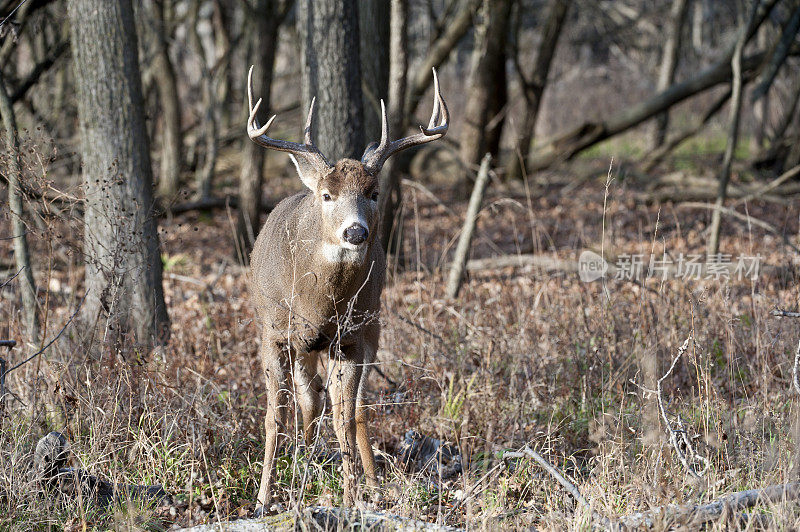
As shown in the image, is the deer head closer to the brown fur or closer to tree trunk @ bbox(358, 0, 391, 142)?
the brown fur

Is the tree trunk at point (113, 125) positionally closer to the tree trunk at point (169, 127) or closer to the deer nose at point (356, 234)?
the deer nose at point (356, 234)

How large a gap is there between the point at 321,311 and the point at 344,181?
75cm

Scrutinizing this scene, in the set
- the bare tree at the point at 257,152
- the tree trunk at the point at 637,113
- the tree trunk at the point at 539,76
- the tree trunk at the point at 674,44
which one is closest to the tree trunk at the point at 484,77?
the tree trunk at the point at 539,76

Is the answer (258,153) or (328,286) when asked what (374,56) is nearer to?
(258,153)

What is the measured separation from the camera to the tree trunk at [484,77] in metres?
11.1

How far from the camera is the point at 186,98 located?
1862cm

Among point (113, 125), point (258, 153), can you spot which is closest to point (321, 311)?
point (113, 125)

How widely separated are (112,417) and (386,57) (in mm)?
4812

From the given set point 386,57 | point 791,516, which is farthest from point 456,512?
point 386,57

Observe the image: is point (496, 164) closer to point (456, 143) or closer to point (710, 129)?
point (456, 143)

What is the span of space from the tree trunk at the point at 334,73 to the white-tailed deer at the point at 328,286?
2.14 meters

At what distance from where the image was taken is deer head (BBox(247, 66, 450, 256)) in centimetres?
405

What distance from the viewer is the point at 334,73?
264 inches

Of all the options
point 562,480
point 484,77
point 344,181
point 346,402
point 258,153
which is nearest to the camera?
point 562,480
